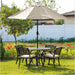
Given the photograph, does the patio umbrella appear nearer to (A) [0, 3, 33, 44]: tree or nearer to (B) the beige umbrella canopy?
(B) the beige umbrella canopy

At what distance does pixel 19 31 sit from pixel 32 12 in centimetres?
431

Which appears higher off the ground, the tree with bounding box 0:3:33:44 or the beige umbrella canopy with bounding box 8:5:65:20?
the beige umbrella canopy with bounding box 8:5:65:20

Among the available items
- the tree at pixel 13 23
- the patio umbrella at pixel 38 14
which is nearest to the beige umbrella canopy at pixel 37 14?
the patio umbrella at pixel 38 14

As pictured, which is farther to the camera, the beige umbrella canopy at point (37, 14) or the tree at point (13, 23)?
the tree at point (13, 23)

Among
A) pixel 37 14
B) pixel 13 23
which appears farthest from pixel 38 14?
pixel 13 23

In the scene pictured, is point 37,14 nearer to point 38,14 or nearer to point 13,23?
point 38,14

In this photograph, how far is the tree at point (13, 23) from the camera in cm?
1117

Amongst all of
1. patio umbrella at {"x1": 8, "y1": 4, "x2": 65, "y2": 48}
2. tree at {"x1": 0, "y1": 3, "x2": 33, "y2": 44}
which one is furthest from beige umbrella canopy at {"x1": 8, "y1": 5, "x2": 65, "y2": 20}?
tree at {"x1": 0, "y1": 3, "x2": 33, "y2": 44}

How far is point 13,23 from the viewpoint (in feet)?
37.4

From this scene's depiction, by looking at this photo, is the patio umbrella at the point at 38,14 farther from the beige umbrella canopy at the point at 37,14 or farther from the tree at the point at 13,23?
the tree at the point at 13,23

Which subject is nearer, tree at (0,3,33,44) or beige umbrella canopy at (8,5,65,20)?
beige umbrella canopy at (8,5,65,20)

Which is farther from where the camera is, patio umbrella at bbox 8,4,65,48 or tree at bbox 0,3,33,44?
tree at bbox 0,3,33,44

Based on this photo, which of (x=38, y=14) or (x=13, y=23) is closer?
(x=38, y=14)

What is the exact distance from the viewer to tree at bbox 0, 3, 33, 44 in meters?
11.2
